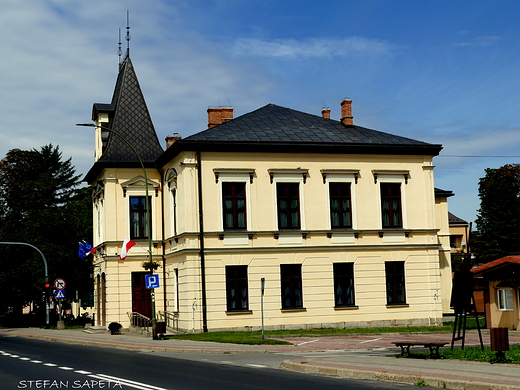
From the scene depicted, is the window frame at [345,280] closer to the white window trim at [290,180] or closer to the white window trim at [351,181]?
the white window trim at [351,181]

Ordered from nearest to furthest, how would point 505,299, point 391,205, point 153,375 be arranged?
point 153,375 < point 505,299 < point 391,205

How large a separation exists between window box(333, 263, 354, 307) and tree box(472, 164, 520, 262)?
41.1 meters

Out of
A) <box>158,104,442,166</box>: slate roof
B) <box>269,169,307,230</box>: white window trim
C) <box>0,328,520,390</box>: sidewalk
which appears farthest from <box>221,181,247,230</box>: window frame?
<box>0,328,520,390</box>: sidewalk

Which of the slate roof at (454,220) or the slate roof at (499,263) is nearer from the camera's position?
the slate roof at (499,263)

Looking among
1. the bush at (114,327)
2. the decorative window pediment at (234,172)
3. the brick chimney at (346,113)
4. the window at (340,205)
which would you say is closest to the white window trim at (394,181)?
the window at (340,205)

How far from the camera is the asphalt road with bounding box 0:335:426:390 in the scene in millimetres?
Result: 13727

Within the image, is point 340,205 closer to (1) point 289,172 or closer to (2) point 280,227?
(1) point 289,172

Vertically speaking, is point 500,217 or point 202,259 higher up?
point 500,217

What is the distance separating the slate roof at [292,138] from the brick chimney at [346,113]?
0.99ft

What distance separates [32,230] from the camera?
5541cm

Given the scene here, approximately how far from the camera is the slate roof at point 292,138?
1368 inches

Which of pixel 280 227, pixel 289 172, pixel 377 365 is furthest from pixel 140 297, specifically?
pixel 377 365

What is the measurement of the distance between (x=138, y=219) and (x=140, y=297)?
4.39 metres

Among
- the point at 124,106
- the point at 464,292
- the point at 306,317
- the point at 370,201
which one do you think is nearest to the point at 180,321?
the point at 306,317
